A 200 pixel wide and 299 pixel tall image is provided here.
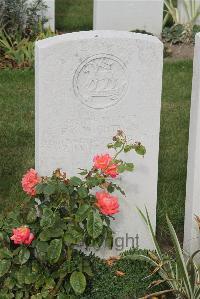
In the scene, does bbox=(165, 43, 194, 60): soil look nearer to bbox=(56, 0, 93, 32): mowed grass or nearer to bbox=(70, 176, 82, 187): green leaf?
bbox=(56, 0, 93, 32): mowed grass

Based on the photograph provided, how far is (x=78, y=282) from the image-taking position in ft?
15.1

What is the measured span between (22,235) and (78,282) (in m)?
0.40

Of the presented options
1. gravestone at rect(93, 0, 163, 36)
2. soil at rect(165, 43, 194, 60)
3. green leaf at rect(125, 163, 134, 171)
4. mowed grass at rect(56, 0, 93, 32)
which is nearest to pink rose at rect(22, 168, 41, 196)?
green leaf at rect(125, 163, 134, 171)

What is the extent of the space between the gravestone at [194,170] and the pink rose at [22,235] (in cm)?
107

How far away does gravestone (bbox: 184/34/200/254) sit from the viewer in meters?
4.85

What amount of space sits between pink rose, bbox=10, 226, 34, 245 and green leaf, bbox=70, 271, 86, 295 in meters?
0.31

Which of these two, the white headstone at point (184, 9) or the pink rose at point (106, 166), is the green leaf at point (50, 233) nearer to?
the pink rose at point (106, 166)

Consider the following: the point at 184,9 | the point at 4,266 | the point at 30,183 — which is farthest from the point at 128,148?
the point at 184,9

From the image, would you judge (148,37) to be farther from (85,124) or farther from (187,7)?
(187,7)

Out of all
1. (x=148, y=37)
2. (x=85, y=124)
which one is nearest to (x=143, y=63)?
(x=148, y=37)

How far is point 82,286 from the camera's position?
15.0 ft

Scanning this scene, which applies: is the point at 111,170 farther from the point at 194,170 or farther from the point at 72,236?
the point at 194,170

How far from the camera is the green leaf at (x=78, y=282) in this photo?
15.0ft

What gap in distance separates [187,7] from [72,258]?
6.76 metres
